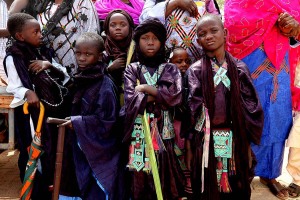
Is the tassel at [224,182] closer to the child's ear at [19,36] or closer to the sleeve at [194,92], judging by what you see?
the sleeve at [194,92]

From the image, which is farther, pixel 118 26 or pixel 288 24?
pixel 288 24

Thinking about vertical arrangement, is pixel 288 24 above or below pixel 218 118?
above

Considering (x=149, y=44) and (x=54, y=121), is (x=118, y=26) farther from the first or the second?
(x=54, y=121)

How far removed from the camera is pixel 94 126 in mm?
3283

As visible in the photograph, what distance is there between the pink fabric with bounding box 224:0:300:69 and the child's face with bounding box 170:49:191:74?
24.7 inches

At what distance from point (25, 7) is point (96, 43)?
111 cm

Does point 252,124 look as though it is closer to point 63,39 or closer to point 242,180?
point 242,180

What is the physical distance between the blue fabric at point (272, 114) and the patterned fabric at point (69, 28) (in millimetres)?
1722

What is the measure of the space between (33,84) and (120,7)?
1.23 metres

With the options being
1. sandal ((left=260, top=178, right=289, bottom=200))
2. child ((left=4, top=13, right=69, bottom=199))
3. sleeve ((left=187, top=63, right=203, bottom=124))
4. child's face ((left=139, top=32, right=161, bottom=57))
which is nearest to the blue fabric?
sandal ((left=260, top=178, right=289, bottom=200))

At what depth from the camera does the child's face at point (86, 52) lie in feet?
11.0

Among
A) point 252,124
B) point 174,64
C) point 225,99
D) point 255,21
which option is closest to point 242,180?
point 252,124

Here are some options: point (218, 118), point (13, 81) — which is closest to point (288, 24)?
point (218, 118)

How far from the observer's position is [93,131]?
10.8ft
